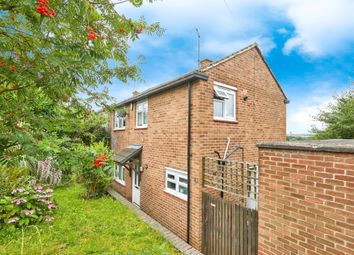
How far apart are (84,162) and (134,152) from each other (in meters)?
7.73

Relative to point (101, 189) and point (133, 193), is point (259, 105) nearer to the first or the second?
point (133, 193)

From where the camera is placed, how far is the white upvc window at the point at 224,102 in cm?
806

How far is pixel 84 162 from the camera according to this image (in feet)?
10.4

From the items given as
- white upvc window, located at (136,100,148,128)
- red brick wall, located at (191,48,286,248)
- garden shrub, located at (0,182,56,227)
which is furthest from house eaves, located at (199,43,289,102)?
garden shrub, located at (0,182,56,227)

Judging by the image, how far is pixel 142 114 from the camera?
1136cm

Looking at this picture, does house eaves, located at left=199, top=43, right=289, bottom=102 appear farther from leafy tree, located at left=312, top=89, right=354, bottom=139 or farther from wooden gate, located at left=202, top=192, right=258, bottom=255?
leafy tree, located at left=312, top=89, right=354, bottom=139

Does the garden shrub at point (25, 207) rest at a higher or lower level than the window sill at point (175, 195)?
lower

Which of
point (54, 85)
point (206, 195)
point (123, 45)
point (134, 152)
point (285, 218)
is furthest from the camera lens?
point (134, 152)

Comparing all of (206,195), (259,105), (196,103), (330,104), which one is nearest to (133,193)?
(206,195)

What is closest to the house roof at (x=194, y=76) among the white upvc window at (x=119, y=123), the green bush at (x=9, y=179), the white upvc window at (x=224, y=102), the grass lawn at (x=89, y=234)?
the white upvc window at (x=224, y=102)

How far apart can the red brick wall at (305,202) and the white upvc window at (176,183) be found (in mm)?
3728

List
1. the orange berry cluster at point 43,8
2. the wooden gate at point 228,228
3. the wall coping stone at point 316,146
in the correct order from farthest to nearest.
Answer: the wooden gate at point 228,228, the wall coping stone at point 316,146, the orange berry cluster at point 43,8

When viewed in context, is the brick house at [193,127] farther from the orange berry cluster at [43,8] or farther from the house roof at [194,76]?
the orange berry cluster at [43,8]

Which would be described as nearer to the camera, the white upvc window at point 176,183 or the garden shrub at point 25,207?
the garden shrub at point 25,207
